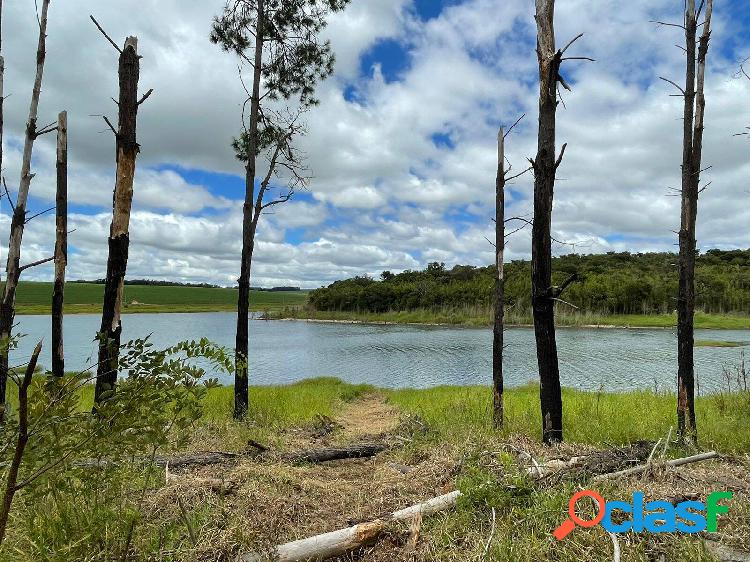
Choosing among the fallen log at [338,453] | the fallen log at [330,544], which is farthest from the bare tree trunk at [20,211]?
the fallen log at [330,544]

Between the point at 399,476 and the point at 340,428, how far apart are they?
4.89m

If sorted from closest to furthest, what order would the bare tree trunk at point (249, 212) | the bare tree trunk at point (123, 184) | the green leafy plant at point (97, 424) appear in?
the green leafy plant at point (97, 424)
the bare tree trunk at point (123, 184)
the bare tree trunk at point (249, 212)

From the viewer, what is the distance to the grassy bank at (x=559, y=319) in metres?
62.8

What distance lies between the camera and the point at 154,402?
319 cm

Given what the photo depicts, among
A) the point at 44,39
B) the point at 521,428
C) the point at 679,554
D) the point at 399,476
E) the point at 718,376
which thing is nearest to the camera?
the point at 679,554

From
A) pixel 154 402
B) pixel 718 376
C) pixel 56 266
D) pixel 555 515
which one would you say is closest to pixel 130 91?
pixel 154 402

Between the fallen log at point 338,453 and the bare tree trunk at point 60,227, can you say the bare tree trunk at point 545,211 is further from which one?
the bare tree trunk at point 60,227

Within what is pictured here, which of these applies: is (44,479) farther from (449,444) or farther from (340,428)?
(340,428)

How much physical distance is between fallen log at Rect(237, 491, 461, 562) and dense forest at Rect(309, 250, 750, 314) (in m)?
52.8

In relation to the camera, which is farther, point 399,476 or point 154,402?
point 399,476

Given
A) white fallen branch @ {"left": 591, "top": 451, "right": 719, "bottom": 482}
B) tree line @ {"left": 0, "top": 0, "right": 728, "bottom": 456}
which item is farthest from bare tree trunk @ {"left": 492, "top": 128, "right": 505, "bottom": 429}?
white fallen branch @ {"left": 591, "top": 451, "right": 719, "bottom": 482}

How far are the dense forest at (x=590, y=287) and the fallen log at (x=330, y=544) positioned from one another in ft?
173

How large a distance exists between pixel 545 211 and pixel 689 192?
8.81ft

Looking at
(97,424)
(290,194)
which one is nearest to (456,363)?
(290,194)
